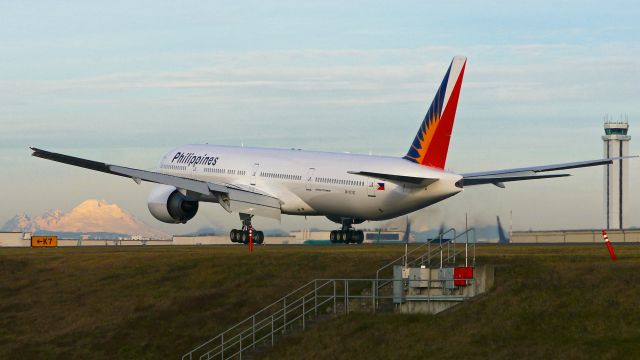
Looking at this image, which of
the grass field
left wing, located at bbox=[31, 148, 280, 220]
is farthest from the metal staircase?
left wing, located at bbox=[31, 148, 280, 220]

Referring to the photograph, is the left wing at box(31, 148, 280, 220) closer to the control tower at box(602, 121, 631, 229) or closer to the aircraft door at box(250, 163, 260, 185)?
the aircraft door at box(250, 163, 260, 185)

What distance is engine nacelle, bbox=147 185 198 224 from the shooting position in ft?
239

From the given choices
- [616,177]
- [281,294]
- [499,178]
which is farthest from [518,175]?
[616,177]

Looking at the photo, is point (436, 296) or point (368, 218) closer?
point (436, 296)

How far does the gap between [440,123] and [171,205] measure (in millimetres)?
17538

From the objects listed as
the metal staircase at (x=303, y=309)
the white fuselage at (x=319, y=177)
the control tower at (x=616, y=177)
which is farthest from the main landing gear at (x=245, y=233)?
the control tower at (x=616, y=177)

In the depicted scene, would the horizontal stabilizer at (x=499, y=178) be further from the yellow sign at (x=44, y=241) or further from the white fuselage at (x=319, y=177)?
the yellow sign at (x=44, y=241)

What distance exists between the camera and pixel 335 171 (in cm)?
6938

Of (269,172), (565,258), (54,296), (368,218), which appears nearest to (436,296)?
(565,258)

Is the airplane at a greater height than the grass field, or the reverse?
the airplane

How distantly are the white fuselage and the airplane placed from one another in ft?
0.18

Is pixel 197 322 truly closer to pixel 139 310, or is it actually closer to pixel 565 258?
pixel 139 310

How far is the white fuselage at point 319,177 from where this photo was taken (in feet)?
214

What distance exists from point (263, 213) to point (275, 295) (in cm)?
2177
